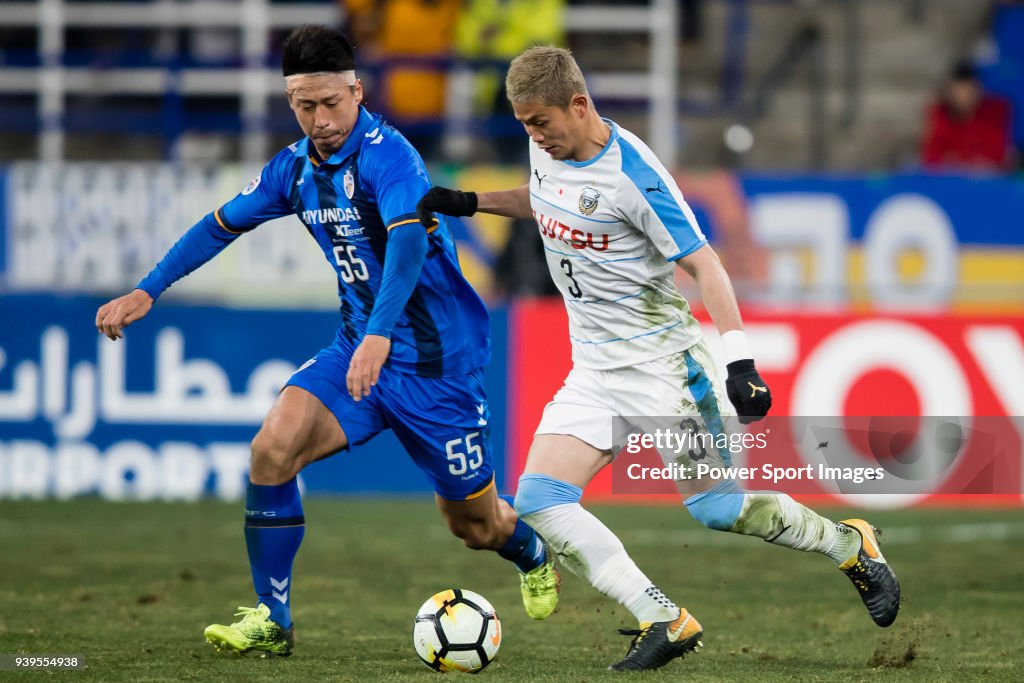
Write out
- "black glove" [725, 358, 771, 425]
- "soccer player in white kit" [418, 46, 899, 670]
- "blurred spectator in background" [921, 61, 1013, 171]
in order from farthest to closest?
"blurred spectator in background" [921, 61, 1013, 171] → "soccer player in white kit" [418, 46, 899, 670] → "black glove" [725, 358, 771, 425]

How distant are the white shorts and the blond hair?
1075 mm

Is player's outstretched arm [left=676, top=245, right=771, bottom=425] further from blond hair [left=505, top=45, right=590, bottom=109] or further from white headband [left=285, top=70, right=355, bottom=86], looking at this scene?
white headband [left=285, top=70, right=355, bottom=86]

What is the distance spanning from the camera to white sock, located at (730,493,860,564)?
20.4 ft

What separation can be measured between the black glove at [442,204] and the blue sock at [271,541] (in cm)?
123

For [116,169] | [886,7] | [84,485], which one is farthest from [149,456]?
[886,7]

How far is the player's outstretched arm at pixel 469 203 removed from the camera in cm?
643

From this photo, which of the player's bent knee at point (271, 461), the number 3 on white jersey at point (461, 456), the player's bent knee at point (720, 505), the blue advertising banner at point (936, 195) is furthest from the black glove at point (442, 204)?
the blue advertising banner at point (936, 195)

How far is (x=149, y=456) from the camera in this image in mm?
12336

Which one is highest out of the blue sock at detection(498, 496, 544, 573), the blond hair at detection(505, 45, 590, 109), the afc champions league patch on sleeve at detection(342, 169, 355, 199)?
the blond hair at detection(505, 45, 590, 109)

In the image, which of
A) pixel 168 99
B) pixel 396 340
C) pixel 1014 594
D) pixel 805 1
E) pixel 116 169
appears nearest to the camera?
pixel 396 340

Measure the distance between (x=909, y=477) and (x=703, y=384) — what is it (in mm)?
1248

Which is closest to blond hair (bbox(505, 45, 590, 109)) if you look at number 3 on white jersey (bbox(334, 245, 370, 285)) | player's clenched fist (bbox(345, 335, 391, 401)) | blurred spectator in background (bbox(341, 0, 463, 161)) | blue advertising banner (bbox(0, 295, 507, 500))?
player's clenched fist (bbox(345, 335, 391, 401))

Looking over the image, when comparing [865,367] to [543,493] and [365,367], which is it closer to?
[543,493]

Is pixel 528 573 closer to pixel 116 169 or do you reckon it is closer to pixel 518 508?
pixel 518 508
